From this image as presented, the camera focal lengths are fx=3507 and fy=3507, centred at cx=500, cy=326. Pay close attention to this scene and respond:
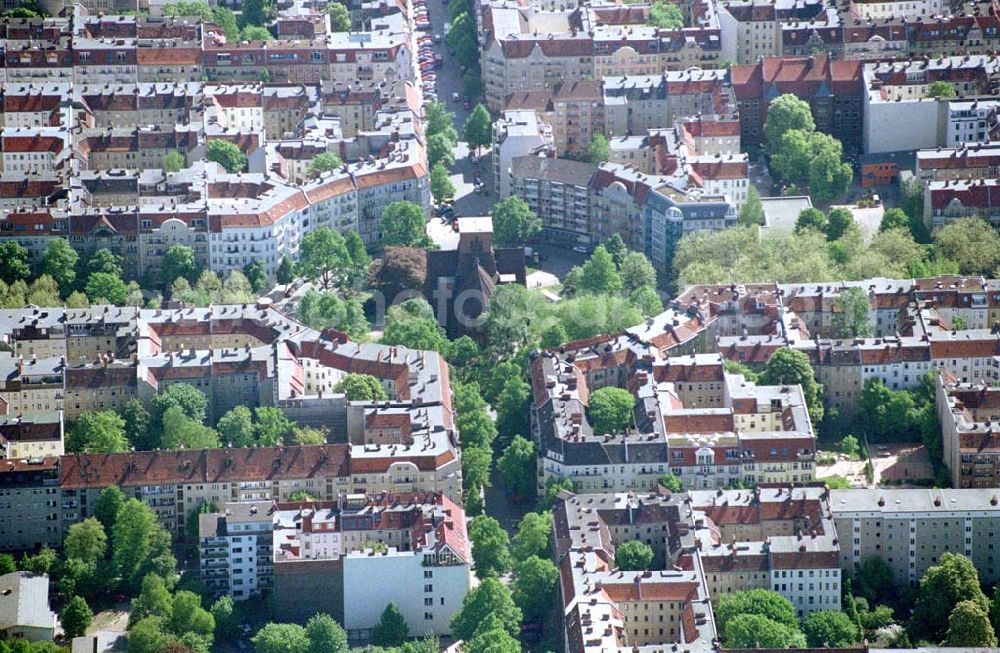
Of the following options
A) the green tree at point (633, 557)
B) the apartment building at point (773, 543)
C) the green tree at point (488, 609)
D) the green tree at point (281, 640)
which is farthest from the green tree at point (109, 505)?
the apartment building at point (773, 543)

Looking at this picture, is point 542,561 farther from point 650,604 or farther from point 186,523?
point 186,523

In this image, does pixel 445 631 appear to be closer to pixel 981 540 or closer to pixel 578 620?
pixel 578 620

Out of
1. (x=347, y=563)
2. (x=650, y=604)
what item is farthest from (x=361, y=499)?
(x=650, y=604)

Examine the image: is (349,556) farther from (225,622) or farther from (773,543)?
(773,543)

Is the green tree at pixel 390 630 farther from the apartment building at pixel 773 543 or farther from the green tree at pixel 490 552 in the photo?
the apartment building at pixel 773 543

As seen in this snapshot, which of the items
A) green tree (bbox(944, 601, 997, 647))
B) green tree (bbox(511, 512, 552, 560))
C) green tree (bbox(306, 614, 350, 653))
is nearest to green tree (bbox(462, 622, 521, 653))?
green tree (bbox(306, 614, 350, 653))

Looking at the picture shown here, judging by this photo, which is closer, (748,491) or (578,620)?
(578,620)
